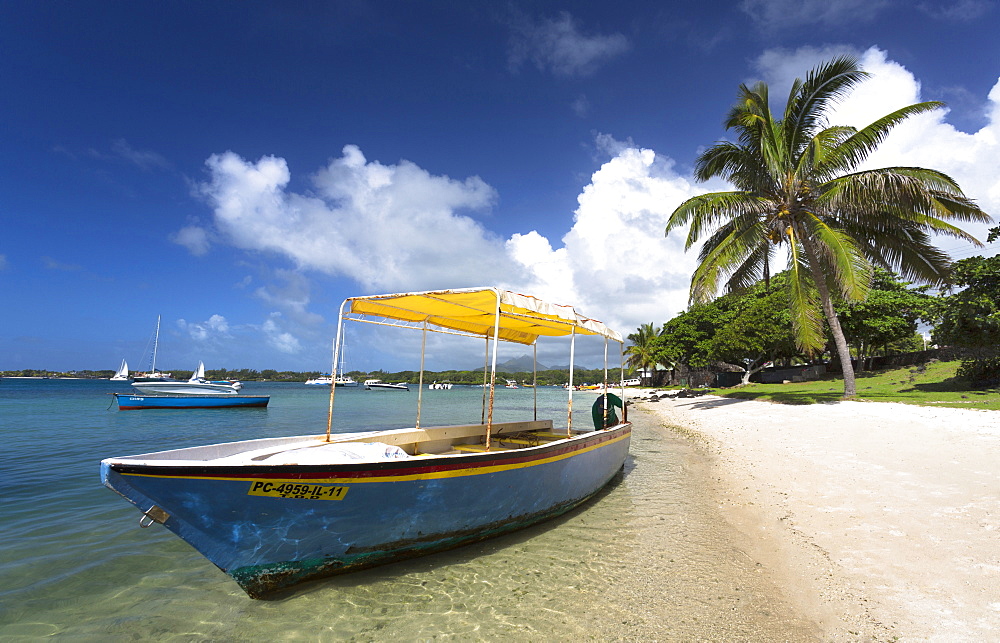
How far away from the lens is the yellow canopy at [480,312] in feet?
18.2

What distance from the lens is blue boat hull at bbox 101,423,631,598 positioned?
352 cm

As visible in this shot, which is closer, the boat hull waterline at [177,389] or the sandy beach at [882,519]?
the sandy beach at [882,519]

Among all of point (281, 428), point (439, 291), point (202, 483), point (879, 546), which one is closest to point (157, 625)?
point (202, 483)

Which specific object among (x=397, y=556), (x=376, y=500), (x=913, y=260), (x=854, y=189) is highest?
(x=854, y=189)

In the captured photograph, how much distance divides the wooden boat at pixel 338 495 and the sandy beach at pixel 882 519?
9.07 feet

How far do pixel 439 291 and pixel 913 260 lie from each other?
680 inches

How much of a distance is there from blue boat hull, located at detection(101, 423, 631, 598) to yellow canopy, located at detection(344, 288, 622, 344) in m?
1.83

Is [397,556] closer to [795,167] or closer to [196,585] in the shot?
[196,585]

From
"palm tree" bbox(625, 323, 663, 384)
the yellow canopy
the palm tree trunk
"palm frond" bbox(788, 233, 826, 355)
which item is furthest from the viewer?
"palm tree" bbox(625, 323, 663, 384)

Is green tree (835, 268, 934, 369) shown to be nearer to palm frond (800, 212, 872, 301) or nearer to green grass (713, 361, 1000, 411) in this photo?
green grass (713, 361, 1000, 411)

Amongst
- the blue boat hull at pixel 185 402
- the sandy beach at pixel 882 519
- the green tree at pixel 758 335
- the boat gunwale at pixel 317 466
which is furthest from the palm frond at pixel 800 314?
the blue boat hull at pixel 185 402

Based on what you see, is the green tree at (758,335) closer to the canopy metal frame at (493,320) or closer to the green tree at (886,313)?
the green tree at (886,313)

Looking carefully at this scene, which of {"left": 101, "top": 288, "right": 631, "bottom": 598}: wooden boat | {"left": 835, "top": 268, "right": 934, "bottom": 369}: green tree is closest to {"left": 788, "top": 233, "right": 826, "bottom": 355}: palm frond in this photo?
{"left": 101, "top": 288, "right": 631, "bottom": 598}: wooden boat

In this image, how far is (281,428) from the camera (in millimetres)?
20688
